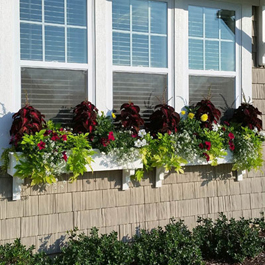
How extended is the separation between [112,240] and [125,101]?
1308 mm

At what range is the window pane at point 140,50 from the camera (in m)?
3.80

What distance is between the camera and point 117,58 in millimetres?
3740

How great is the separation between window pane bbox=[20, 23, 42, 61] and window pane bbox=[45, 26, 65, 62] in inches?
2.5

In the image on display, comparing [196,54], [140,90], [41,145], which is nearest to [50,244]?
[41,145]

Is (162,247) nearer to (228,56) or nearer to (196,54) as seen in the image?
(196,54)

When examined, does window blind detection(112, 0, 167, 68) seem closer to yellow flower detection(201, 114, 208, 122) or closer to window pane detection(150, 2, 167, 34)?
window pane detection(150, 2, 167, 34)

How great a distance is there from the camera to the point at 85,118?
3.36 metres

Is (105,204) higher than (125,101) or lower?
lower

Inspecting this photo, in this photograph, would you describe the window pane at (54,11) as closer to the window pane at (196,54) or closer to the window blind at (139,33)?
the window blind at (139,33)

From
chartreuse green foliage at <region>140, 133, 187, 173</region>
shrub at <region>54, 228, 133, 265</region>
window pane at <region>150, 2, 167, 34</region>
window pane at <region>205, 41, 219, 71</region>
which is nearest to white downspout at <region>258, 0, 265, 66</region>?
window pane at <region>205, 41, 219, 71</region>

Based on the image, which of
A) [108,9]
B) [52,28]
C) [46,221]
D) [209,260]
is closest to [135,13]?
[108,9]

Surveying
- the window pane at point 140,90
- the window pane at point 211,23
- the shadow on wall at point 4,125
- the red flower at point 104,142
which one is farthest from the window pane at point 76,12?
the window pane at point 211,23

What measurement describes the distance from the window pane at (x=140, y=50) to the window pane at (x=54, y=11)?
74 cm

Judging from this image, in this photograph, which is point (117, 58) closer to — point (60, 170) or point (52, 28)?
point (52, 28)
